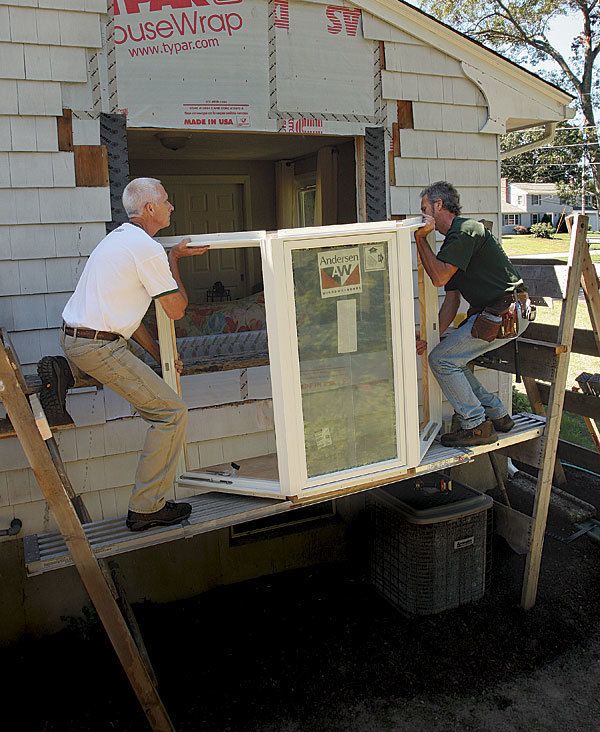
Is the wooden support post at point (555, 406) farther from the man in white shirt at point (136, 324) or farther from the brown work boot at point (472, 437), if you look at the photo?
the man in white shirt at point (136, 324)

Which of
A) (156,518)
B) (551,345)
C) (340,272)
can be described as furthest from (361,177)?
(156,518)

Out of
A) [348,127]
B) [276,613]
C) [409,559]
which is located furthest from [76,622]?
[348,127]

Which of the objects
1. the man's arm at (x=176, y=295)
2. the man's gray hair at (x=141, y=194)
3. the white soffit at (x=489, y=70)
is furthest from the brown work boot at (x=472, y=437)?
the white soffit at (x=489, y=70)

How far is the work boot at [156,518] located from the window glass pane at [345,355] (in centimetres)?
67

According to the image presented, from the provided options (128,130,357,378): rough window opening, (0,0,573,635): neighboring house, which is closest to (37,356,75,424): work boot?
(0,0,573,635): neighboring house

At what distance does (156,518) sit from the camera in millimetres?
3475

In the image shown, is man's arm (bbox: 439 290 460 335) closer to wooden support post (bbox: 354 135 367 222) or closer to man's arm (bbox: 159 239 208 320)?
wooden support post (bbox: 354 135 367 222)

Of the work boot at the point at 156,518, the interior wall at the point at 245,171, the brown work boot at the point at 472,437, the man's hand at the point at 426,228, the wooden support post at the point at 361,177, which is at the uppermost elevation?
the interior wall at the point at 245,171

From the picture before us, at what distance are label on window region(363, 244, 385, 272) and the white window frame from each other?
4 centimetres

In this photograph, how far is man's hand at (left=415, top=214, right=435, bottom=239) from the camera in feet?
12.6

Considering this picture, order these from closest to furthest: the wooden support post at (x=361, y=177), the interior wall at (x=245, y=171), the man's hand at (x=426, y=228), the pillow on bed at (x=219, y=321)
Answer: the man's hand at (x=426, y=228) → the wooden support post at (x=361, y=177) → the pillow on bed at (x=219, y=321) → the interior wall at (x=245, y=171)

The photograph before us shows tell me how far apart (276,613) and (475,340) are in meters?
2.37

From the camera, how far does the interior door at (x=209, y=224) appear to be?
10078 mm

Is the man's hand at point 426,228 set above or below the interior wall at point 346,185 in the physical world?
below
